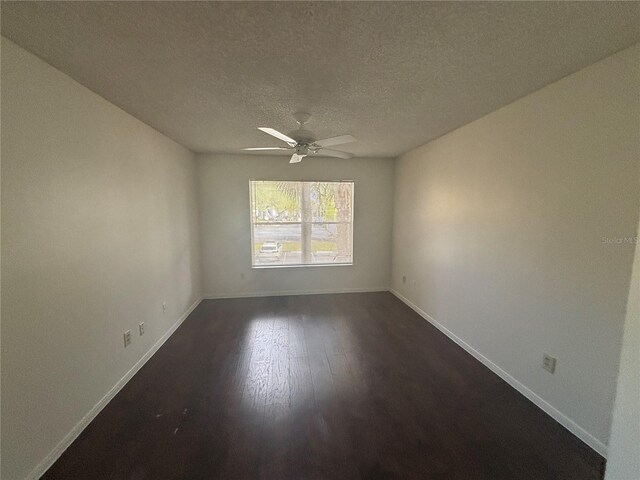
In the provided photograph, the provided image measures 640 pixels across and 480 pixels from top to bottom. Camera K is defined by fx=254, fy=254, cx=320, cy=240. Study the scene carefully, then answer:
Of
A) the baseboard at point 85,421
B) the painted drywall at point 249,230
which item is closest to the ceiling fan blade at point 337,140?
the painted drywall at point 249,230

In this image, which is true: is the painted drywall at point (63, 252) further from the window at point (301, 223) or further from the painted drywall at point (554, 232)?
the painted drywall at point (554, 232)

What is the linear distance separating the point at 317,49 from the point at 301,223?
319cm

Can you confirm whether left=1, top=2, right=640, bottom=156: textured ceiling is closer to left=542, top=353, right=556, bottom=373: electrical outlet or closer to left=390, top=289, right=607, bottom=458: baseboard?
left=542, top=353, right=556, bottom=373: electrical outlet

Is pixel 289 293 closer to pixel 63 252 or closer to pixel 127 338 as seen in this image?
pixel 127 338

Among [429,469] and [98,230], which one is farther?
[98,230]

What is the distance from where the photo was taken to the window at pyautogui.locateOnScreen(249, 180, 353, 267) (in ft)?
14.2

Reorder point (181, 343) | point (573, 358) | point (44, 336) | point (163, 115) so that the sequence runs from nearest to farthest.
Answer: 1. point (44, 336)
2. point (573, 358)
3. point (163, 115)
4. point (181, 343)

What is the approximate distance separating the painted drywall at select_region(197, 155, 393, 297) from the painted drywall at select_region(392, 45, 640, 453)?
167 centimetres

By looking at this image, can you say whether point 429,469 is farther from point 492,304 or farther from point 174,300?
point 174,300

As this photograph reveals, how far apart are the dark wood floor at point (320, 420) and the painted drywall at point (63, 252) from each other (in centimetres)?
32

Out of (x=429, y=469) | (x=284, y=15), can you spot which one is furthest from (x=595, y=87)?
(x=429, y=469)

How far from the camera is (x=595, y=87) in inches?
60.4

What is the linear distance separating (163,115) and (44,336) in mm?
1921

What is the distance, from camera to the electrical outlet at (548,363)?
1.81 metres
